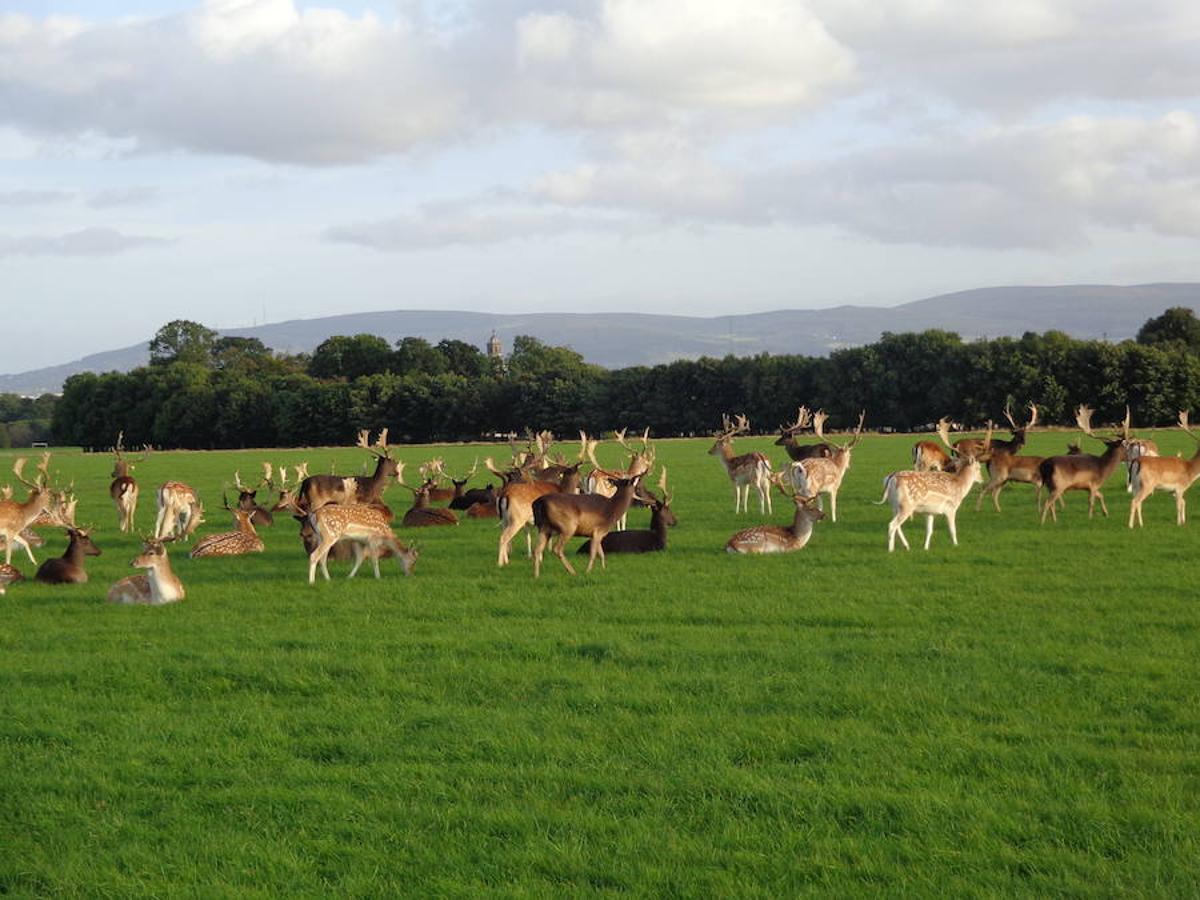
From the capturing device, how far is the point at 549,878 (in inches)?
181

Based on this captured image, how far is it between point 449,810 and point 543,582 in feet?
18.7

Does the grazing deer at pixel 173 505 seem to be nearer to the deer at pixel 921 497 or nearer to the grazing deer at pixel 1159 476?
the deer at pixel 921 497

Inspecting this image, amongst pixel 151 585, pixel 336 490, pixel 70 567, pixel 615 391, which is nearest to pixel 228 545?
pixel 70 567

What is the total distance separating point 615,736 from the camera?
6.17 m

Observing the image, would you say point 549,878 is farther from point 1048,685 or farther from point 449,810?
point 1048,685

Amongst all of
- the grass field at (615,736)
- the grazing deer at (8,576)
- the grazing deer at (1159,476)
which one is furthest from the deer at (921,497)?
the grazing deer at (8,576)

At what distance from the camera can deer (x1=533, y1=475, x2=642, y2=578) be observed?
36.6 feet

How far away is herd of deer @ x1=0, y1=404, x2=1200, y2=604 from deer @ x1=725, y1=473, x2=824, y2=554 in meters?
0.01

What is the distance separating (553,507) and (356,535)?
1772 millimetres

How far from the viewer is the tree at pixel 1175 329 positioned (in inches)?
2402

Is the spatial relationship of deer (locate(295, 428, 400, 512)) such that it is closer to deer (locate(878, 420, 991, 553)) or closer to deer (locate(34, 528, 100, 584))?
deer (locate(34, 528, 100, 584))

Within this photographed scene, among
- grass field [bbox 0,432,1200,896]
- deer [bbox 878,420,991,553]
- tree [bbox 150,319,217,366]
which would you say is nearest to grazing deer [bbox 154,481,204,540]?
grass field [bbox 0,432,1200,896]

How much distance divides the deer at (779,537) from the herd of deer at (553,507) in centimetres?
1

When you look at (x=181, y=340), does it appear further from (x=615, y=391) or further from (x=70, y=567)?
(x=70, y=567)
